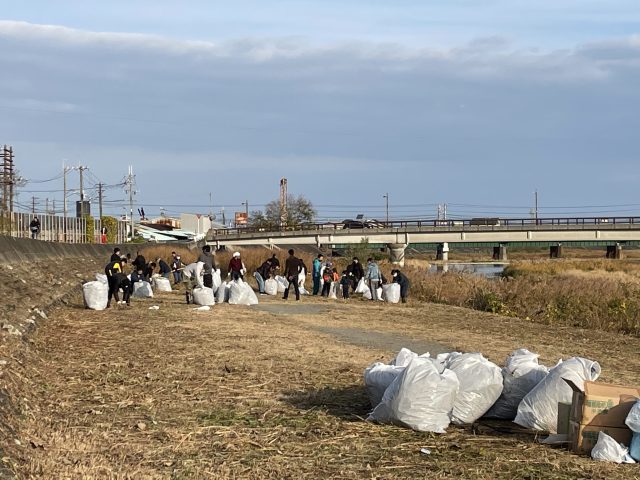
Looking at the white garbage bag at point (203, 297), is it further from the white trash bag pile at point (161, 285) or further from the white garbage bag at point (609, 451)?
the white garbage bag at point (609, 451)

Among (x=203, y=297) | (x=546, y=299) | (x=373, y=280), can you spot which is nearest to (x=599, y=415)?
(x=203, y=297)

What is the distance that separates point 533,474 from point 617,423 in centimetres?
102

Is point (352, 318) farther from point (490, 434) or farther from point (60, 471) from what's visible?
point (60, 471)

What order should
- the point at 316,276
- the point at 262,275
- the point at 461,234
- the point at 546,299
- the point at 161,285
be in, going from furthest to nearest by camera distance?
the point at 461,234 → the point at 262,275 → the point at 316,276 → the point at 161,285 → the point at 546,299

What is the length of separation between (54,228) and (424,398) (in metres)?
47.8

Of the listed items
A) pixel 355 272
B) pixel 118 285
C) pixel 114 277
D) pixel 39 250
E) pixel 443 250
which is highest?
pixel 39 250

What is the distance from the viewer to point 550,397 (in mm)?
8609

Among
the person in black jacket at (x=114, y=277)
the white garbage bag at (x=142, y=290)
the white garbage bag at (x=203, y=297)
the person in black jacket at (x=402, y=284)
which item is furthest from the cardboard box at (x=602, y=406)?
the person in black jacket at (x=402, y=284)

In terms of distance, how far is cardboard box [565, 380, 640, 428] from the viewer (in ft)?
25.6

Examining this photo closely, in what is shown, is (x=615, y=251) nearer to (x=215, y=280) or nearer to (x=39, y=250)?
(x=39, y=250)

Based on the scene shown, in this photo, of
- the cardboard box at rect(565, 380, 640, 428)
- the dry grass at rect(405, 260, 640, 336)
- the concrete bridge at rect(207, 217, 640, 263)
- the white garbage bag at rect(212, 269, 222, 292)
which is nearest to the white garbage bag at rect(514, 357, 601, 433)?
the cardboard box at rect(565, 380, 640, 428)

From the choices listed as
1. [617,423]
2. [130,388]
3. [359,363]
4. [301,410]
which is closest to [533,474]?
[617,423]

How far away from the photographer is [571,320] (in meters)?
24.4

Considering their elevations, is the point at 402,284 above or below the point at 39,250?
below
